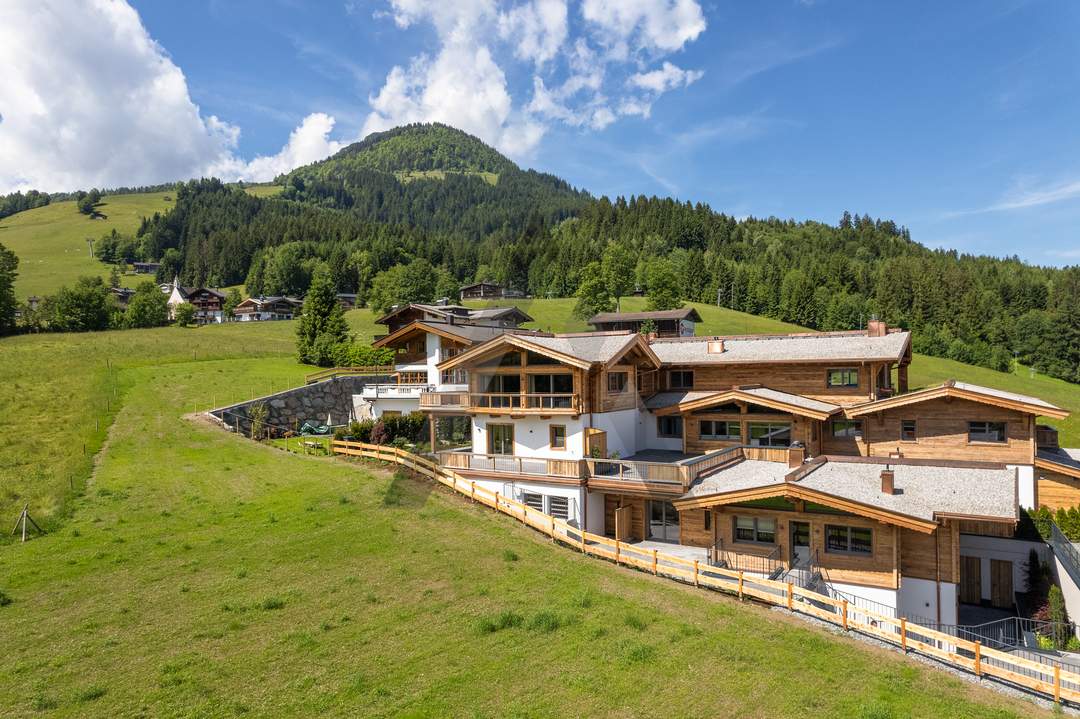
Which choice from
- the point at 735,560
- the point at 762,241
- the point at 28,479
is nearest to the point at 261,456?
the point at 28,479

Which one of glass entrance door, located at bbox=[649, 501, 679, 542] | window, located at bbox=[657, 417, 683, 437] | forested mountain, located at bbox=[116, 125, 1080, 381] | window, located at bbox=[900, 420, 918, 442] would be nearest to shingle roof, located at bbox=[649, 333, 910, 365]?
window, located at bbox=[900, 420, 918, 442]

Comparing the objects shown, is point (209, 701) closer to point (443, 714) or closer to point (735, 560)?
point (443, 714)

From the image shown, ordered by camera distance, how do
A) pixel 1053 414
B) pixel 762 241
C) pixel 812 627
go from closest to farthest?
pixel 812 627 < pixel 1053 414 < pixel 762 241

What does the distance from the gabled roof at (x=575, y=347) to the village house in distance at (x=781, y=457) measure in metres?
0.10

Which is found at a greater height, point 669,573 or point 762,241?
point 762,241

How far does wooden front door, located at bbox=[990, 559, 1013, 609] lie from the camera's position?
23125 mm

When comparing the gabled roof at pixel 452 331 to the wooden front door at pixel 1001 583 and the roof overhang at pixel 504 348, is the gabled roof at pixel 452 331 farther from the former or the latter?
the wooden front door at pixel 1001 583

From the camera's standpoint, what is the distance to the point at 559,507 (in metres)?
25.5

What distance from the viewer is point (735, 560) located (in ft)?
70.5

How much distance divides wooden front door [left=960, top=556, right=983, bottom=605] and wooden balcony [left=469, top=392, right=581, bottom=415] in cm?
1648

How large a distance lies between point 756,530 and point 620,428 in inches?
352

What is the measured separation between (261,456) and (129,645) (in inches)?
775

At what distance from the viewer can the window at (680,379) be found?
108 feet

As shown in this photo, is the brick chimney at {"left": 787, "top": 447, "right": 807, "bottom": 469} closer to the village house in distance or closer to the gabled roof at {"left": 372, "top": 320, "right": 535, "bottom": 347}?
the village house in distance
